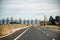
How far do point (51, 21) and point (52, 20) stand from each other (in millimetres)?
2728

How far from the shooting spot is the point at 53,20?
125438 mm

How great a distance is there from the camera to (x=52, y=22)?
12631cm

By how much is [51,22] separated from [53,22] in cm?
275

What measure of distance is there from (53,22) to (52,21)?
0.90 m

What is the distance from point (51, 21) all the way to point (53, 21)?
97.4 inches

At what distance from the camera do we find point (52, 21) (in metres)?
126

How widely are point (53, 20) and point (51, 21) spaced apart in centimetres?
282

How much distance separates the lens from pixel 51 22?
12850 cm

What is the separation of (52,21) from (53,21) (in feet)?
2.15

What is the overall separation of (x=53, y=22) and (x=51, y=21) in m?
2.40

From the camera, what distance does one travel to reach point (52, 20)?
125 metres

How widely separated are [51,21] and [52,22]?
1.86 meters

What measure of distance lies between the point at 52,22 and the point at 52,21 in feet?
2.34
